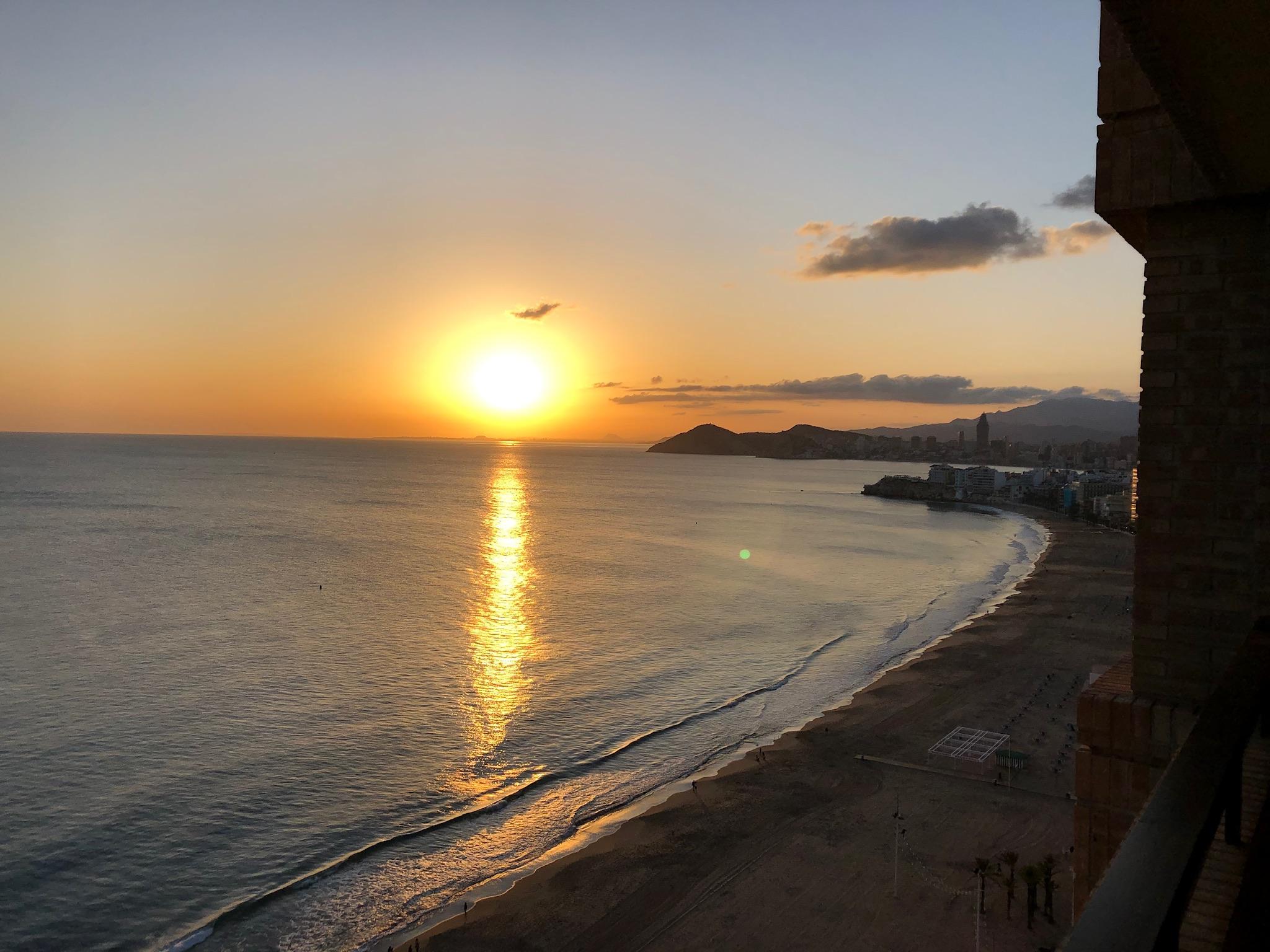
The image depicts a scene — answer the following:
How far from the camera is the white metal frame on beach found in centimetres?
3097

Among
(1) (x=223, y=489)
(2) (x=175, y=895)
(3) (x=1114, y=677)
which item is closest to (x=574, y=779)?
(2) (x=175, y=895)

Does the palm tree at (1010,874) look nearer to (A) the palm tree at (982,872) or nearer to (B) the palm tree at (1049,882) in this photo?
(A) the palm tree at (982,872)

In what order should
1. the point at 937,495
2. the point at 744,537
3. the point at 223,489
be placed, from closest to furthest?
the point at 744,537
the point at 223,489
the point at 937,495

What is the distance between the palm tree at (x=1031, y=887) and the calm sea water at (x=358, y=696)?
12995mm

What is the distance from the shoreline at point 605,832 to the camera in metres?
21.5

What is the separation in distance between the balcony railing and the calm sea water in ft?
72.9

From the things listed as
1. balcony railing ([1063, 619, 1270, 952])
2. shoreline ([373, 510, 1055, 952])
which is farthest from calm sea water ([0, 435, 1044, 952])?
balcony railing ([1063, 619, 1270, 952])

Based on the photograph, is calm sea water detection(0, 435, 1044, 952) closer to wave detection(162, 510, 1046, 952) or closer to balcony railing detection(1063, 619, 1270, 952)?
wave detection(162, 510, 1046, 952)

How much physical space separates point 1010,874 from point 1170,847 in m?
23.6

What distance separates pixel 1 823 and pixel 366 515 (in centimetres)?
9607

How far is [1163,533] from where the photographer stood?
906cm

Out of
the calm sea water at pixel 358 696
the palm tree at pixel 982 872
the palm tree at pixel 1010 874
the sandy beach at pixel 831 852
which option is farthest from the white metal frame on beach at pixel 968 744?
the palm tree at pixel 982 872

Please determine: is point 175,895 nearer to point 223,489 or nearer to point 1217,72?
point 1217,72

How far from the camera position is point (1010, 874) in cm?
2275
